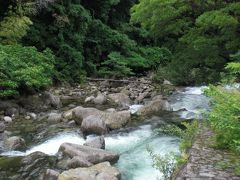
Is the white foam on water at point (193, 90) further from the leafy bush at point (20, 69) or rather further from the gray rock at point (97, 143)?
the gray rock at point (97, 143)

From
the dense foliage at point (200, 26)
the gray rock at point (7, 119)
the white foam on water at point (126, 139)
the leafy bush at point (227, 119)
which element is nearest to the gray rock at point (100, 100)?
the dense foliage at point (200, 26)

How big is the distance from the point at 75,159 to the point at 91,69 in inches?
689

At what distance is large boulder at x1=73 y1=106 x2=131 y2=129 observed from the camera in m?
12.4

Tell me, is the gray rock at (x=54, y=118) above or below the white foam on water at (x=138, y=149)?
below

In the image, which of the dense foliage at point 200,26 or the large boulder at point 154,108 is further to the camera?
the large boulder at point 154,108

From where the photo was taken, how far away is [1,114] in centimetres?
1439

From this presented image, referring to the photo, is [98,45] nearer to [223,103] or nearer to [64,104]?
[64,104]

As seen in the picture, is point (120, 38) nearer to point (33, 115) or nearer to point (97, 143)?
point (33, 115)

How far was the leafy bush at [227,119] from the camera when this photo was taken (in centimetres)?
505

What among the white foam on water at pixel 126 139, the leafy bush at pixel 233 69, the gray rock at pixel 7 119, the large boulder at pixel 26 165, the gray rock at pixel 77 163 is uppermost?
the leafy bush at pixel 233 69

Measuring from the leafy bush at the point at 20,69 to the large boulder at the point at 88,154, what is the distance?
591 centimetres

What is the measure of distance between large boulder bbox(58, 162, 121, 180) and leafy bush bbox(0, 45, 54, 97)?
760 cm

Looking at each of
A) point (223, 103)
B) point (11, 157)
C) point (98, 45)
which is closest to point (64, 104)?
point (11, 157)

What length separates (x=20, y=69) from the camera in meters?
15.7
